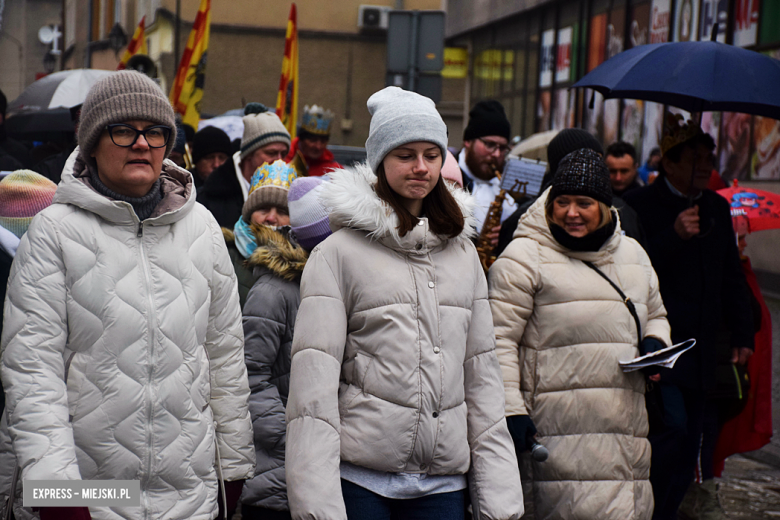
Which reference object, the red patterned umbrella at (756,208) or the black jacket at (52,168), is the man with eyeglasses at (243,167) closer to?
the black jacket at (52,168)

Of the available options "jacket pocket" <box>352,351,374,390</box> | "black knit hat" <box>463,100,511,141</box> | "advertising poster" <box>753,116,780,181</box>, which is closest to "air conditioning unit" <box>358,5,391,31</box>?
"advertising poster" <box>753,116,780,181</box>

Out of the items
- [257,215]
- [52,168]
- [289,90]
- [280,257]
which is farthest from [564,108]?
[280,257]

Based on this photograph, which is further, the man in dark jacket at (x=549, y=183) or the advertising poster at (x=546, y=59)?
the advertising poster at (x=546, y=59)

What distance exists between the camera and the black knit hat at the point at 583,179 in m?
4.16

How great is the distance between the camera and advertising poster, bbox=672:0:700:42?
52.9ft

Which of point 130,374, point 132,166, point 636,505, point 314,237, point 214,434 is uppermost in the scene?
point 132,166

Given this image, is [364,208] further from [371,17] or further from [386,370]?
[371,17]

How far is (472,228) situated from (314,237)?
2.44 feet

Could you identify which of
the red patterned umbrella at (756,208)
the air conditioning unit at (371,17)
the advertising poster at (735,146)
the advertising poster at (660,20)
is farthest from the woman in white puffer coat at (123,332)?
the air conditioning unit at (371,17)

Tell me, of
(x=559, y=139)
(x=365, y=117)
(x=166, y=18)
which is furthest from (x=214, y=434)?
(x=365, y=117)

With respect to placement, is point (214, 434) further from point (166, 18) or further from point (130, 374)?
point (166, 18)

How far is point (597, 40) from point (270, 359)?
18.1 m

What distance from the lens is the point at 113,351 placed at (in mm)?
2762

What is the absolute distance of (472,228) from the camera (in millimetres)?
3248
